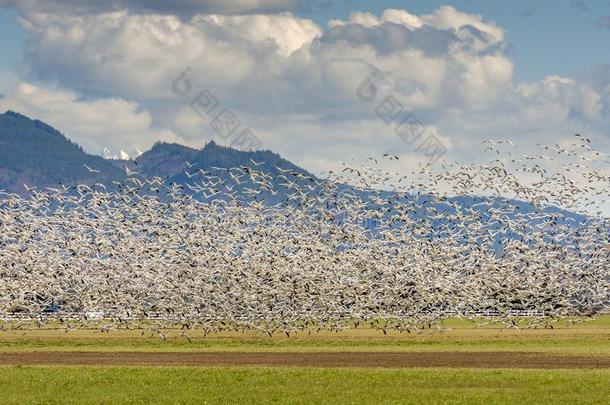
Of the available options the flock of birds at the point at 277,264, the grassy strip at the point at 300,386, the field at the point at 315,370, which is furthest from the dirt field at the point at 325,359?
the flock of birds at the point at 277,264

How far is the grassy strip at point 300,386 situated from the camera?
54969 mm

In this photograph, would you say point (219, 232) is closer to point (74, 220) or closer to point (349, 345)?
point (74, 220)

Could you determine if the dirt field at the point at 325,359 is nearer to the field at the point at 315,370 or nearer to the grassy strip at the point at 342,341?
the field at the point at 315,370

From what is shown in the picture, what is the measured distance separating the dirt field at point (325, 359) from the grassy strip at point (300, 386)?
20.1ft

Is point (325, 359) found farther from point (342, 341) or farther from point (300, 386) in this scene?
point (342, 341)

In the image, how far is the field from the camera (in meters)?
56.5

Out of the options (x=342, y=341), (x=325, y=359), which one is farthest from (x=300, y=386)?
(x=342, y=341)

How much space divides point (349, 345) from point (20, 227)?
66.6 metres

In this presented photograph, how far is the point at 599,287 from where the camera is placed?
162 m

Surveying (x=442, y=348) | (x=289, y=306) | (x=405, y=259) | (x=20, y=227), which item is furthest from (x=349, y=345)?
(x=20, y=227)

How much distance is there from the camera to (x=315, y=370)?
70.9m

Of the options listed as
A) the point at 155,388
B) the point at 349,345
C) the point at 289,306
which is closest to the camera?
the point at 155,388

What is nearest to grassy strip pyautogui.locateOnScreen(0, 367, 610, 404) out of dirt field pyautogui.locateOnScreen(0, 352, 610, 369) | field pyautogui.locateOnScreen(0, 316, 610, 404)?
field pyautogui.locateOnScreen(0, 316, 610, 404)

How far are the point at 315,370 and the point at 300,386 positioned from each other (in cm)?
984
